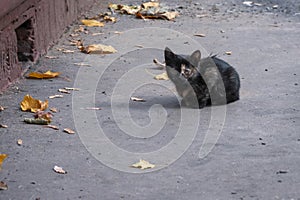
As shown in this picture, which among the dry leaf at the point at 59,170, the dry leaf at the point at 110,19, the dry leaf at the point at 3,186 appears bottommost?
the dry leaf at the point at 110,19

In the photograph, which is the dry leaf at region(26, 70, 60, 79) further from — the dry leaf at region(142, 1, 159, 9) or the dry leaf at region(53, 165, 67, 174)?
the dry leaf at region(142, 1, 159, 9)

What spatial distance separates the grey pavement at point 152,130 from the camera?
4816 mm

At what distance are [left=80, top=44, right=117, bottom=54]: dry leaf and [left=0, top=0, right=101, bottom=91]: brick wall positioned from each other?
0.45m

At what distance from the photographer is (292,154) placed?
539 centimetres

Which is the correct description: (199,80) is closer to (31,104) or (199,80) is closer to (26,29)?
(31,104)

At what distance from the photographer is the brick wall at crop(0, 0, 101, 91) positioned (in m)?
6.99

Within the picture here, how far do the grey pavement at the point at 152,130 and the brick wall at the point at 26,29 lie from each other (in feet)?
0.48

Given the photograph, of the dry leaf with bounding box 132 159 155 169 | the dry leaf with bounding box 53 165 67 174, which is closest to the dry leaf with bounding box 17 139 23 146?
the dry leaf with bounding box 53 165 67 174

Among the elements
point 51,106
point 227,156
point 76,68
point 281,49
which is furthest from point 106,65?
point 227,156

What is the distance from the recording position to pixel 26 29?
7914 millimetres

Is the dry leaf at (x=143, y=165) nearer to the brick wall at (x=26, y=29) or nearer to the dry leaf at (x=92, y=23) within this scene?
the brick wall at (x=26, y=29)

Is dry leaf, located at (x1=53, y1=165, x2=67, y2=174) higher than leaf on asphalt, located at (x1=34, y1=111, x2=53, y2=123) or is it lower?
higher

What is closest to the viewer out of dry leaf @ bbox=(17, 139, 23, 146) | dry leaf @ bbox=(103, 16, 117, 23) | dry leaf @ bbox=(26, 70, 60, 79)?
dry leaf @ bbox=(17, 139, 23, 146)

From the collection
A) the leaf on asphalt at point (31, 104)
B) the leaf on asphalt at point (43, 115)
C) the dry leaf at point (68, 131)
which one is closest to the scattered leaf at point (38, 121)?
the leaf on asphalt at point (43, 115)
